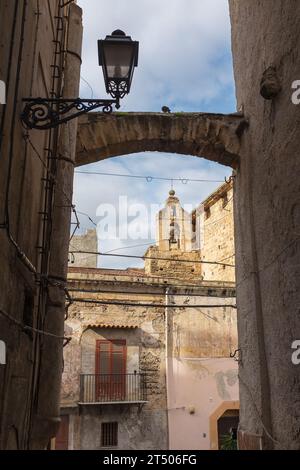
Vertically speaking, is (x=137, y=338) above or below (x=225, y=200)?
below

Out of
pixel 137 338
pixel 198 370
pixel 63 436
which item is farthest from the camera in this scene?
pixel 198 370

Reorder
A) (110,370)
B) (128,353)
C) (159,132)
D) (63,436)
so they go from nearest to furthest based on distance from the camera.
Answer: (159,132) < (63,436) < (110,370) < (128,353)

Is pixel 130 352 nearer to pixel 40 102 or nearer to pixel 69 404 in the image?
pixel 69 404

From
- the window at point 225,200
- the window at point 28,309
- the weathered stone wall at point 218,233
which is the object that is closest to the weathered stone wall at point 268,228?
the window at point 28,309

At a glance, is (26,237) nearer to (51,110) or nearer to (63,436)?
(51,110)

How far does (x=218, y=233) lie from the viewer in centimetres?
2153

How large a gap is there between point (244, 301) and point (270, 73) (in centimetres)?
302

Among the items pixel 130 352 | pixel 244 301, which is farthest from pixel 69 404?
pixel 244 301

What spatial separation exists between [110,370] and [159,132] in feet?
36.6

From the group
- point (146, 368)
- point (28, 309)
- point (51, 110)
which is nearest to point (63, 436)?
point (146, 368)

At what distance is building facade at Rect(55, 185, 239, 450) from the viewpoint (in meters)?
15.9

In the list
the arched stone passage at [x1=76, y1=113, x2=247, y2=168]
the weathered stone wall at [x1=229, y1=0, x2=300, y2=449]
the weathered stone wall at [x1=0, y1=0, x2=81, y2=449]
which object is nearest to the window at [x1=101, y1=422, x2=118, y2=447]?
the weathered stone wall at [x1=229, y1=0, x2=300, y2=449]

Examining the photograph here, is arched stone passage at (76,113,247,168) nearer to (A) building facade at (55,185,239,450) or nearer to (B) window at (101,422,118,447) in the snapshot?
(A) building facade at (55,185,239,450)

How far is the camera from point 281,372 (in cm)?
525
